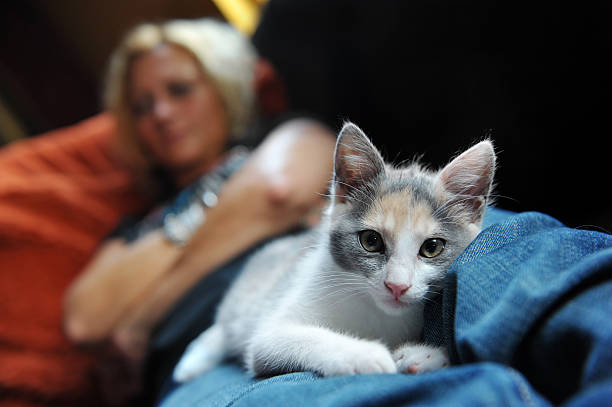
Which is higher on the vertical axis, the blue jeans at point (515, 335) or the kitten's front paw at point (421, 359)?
the blue jeans at point (515, 335)

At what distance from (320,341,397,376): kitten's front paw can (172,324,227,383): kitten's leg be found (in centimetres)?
53

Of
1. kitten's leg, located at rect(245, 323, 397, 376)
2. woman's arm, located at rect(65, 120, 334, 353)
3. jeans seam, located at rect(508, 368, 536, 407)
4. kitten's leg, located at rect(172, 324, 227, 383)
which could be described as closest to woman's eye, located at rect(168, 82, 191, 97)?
woman's arm, located at rect(65, 120, 334, 353)

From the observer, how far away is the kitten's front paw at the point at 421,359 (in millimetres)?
533

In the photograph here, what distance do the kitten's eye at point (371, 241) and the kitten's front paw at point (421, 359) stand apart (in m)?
0.16

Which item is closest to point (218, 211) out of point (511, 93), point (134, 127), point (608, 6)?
point (134, 127)

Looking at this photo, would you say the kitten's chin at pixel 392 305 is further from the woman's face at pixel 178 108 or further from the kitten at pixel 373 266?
the woman's face at pixel 178 108

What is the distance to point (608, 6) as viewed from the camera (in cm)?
93

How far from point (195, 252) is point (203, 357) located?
1.29ft

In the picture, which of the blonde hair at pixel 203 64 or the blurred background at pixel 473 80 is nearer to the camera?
the blurred background at pixel 473 80

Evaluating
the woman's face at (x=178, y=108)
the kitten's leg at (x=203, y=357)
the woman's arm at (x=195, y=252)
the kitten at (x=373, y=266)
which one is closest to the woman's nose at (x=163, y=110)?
the woman's face at (x=178, y=108)

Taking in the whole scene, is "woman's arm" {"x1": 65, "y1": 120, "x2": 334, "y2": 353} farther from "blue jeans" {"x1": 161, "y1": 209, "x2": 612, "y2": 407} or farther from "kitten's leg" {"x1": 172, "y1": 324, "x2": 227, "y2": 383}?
"blue jeans" {"x1": 161, "y1": 209, "x2": 612, "y2": 407}

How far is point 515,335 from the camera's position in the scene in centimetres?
45

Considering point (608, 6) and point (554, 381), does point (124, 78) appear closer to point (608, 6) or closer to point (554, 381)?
point (608, 6)

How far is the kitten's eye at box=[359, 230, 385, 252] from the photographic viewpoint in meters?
0.67
